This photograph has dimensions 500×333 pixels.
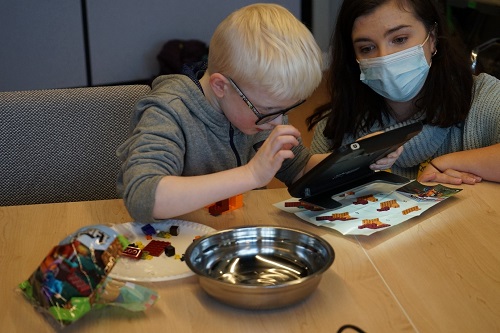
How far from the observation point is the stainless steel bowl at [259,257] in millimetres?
1121

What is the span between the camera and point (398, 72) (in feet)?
5.63

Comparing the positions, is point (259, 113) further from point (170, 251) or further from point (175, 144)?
point (170, 251)

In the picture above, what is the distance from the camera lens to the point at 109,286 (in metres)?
1.03

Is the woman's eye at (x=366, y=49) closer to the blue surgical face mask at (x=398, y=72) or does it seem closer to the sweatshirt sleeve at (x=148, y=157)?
the blue surgical face mask at (x=398, y=72)

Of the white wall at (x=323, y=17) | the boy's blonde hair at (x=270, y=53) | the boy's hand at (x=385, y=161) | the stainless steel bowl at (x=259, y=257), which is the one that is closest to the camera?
the stainless steel bowl at (x=259, y=257)

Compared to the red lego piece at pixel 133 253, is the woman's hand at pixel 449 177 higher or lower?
lower

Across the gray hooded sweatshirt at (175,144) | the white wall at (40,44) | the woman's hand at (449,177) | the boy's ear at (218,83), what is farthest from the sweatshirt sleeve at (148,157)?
the white wall at (40,44)

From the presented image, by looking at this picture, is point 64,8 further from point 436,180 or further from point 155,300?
point 155,300

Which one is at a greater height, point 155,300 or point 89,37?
point 155,300

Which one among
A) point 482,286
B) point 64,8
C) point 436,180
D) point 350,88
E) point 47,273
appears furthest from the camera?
point 64,8

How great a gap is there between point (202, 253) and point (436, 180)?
648 mm

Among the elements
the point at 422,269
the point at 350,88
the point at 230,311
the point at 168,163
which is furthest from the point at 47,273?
the point at 350,88

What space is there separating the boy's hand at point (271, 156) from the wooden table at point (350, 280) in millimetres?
155

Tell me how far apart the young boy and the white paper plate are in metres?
0.04
